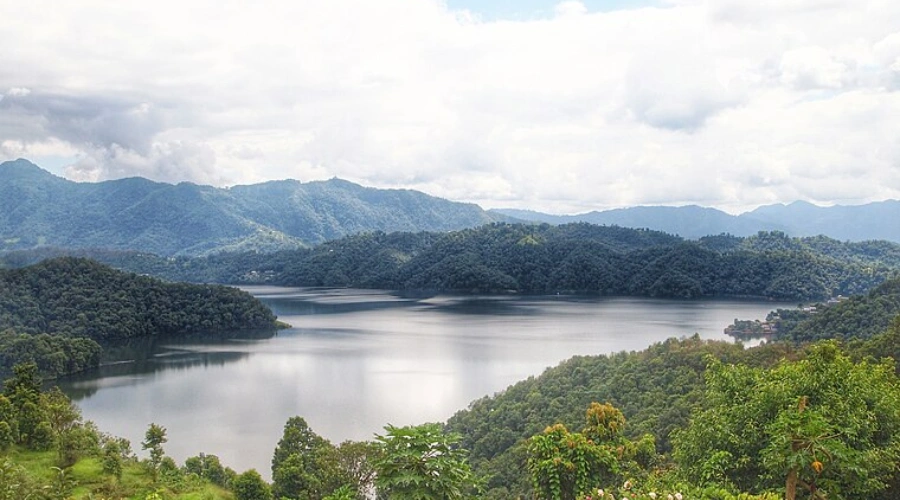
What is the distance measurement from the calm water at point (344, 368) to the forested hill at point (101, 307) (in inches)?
163

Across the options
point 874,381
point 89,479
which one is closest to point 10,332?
point 89,479

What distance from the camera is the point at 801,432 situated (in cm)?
776

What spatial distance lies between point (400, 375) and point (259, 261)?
111 m

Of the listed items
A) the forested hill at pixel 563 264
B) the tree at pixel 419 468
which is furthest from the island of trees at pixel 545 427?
the forested hill at pixel 563 264

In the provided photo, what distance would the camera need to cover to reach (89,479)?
686 inches

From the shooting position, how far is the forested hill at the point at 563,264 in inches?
3917

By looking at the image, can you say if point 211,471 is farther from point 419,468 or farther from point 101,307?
point 101,307

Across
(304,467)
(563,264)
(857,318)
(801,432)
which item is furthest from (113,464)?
(563,264)

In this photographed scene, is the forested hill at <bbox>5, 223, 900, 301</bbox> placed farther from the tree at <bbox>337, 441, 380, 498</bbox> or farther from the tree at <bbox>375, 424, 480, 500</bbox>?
the tree at <bbox>375, 424, 480, 500</bbox>

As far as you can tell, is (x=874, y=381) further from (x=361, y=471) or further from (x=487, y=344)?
(x=487, y=344)

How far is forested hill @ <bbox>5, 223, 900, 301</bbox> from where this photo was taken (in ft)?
326

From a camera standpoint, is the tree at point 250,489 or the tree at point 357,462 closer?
the tree at point 250,489

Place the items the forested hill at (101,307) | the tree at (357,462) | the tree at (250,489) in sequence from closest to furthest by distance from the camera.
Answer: the tree at (250,489)
the tree at (357,462)
the forested hill at (101,307)

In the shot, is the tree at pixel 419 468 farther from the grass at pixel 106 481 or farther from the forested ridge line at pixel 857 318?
the forested ridge line at pixel 857 318
